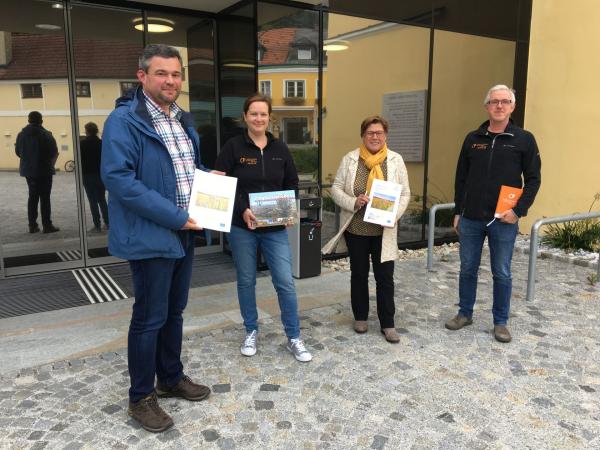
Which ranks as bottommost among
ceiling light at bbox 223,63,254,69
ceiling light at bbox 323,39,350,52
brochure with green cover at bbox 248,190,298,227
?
brochure with green cover at bbox 248,190,298,227

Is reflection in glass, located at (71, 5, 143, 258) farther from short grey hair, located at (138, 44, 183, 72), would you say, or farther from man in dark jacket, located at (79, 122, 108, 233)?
short grey hair, located at (138, 44, 183, 72)

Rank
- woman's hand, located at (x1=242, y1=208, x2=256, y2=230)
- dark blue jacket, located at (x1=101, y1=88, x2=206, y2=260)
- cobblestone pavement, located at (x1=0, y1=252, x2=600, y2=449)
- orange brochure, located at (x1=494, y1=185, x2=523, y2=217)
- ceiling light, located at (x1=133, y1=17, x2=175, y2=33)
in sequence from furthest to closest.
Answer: ceiling light, located at (x1=133, y1=17, x2=175, y2=33) < orange brochure, located at (x1=494, y1=185, x2=523, y2=217) < woman's hand, located at (x1=242, y1=208, x2=256, y2=230) < cobblestone pavement, located at (x1=0, y1=252, x2=600, y2=449) < dark blue jacket, located at (x1=101, y1=88, x2=206, y2=260)

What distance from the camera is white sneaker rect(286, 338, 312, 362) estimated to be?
3.44m

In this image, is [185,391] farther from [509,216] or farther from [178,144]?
[509,216]

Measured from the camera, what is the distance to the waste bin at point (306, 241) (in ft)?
17.7

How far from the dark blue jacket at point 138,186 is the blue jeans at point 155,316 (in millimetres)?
110

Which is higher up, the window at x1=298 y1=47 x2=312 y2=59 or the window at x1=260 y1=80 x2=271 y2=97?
the window at x1=298 y1=47 x2=312 y2=59

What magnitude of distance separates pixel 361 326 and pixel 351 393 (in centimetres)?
96

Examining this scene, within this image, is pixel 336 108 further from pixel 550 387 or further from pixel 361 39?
pixel 550 387

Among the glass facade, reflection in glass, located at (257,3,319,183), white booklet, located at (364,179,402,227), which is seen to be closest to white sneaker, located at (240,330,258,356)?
white booklet, located at (364,179,402,227)

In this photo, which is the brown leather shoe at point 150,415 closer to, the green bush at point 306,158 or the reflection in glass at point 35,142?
the green bush at point 306,158

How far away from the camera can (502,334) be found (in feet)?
12.6

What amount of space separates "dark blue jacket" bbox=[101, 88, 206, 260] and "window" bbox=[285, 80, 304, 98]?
11.6 ft

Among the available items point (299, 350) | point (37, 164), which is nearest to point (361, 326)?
point (299, 350)
